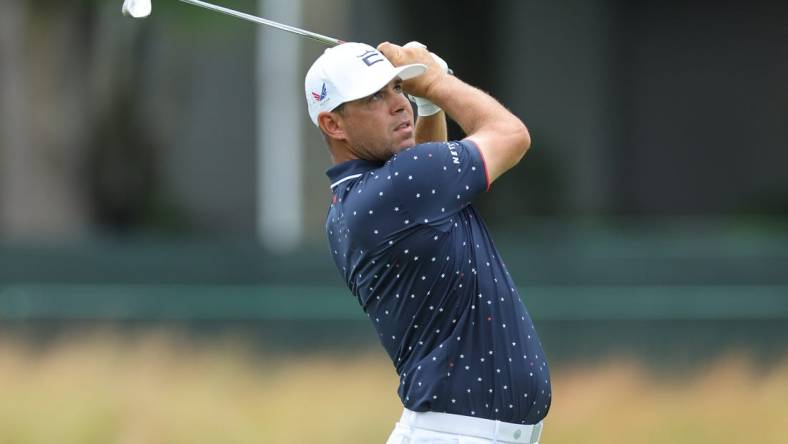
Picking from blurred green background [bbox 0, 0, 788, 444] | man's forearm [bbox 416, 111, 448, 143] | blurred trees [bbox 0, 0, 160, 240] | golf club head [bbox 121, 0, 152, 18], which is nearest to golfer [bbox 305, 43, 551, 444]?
man's forearm [bbox 416, 111, 448, 143]

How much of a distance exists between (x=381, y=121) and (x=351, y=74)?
15cm

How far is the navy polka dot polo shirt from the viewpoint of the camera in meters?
3.82

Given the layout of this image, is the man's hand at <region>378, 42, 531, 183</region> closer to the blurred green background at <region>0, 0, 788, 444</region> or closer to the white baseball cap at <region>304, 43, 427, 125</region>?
the white baseball cap at <region>304, 43, 427, 125</region>

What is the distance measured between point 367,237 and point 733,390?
4.58m

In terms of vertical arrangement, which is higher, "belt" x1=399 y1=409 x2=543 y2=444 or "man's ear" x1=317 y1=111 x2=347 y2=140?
"man's ear" x1=317 y1=111 x2=347 y2=140

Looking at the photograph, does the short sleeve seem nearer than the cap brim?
Yes

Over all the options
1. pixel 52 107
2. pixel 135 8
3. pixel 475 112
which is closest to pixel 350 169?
pixel 475 112

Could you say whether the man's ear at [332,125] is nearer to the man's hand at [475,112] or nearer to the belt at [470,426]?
the man's hand at [475,112]

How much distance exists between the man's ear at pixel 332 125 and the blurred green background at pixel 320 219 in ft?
12.0

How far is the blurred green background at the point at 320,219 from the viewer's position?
8047mm

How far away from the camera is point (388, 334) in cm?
405

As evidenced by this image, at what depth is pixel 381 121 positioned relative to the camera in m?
3.98

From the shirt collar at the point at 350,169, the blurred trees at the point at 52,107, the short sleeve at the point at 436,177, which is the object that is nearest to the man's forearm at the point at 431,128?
the shirt collar at the point at 350,169

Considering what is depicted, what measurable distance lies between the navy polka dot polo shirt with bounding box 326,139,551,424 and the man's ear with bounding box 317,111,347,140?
3.6 inches
